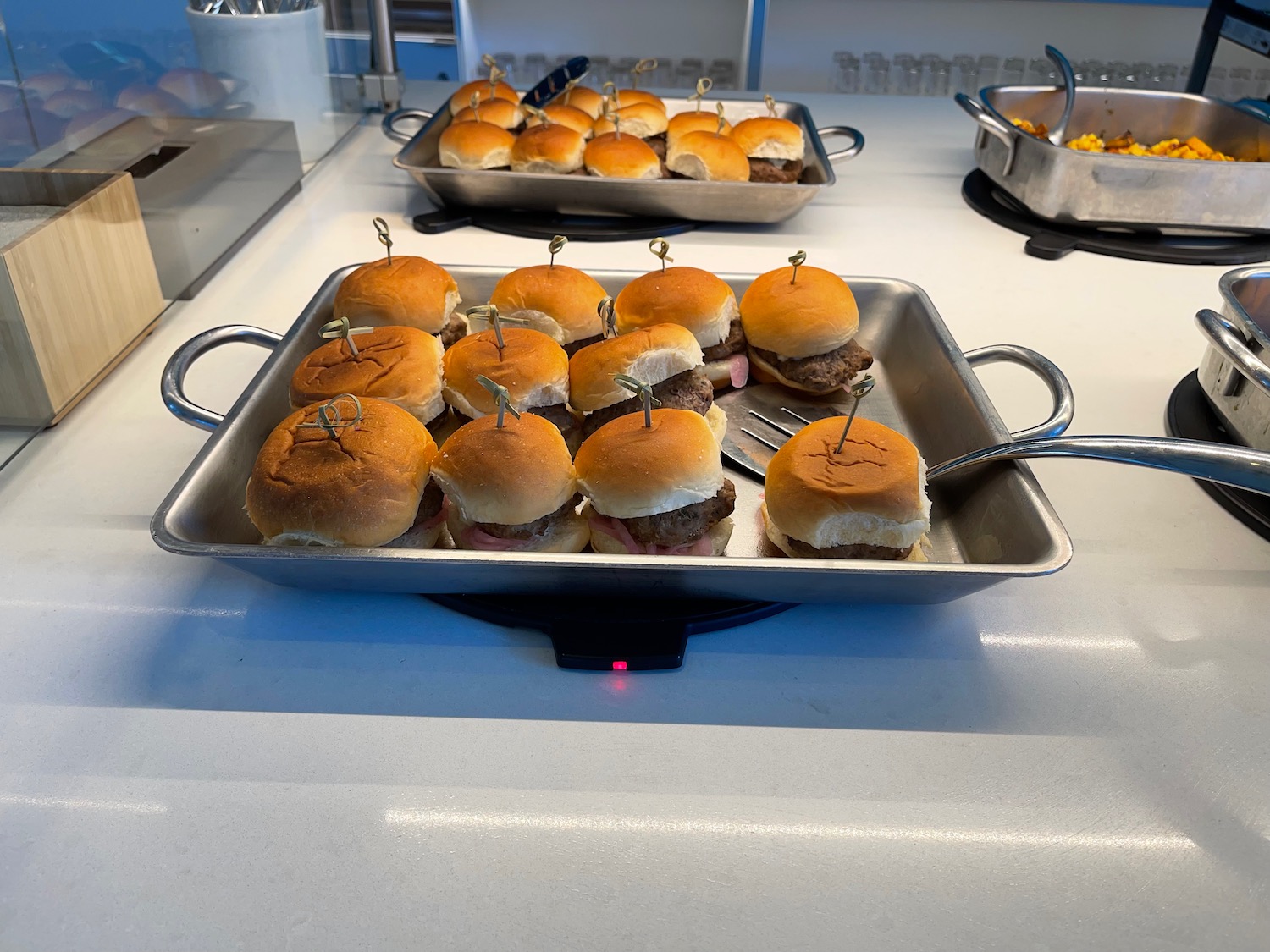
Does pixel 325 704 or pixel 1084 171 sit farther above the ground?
pixel 1084 171

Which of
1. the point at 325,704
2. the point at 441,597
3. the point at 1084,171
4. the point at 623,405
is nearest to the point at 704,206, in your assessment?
the point at 1084,171

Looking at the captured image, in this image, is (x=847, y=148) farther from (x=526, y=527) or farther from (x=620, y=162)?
(x=526, y=527)

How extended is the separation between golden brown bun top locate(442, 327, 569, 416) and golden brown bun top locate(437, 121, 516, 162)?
837 millimetres

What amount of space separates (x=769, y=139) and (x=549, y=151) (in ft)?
1.50

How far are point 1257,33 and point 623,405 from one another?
2207 millimetres

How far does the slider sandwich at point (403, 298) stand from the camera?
43.7 inches

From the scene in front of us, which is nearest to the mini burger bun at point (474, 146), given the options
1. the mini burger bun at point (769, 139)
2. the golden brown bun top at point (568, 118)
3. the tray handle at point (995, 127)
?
the golden brown bun top at point (568, 118)

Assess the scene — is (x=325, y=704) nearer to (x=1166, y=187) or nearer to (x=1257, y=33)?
(x=1166, y=187)

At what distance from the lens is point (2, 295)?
3.27ft

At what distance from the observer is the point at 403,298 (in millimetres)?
1112

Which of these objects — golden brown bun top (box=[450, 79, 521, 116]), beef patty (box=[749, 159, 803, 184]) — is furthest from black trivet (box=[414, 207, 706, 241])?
golden brown bun top (box=[450, 79, 521, 116])

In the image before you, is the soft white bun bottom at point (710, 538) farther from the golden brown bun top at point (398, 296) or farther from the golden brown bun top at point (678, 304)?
the golden brown bun top at point (398, 296)

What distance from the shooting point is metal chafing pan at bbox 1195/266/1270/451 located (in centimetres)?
92

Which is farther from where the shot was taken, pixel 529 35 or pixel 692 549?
pixel 529 35
